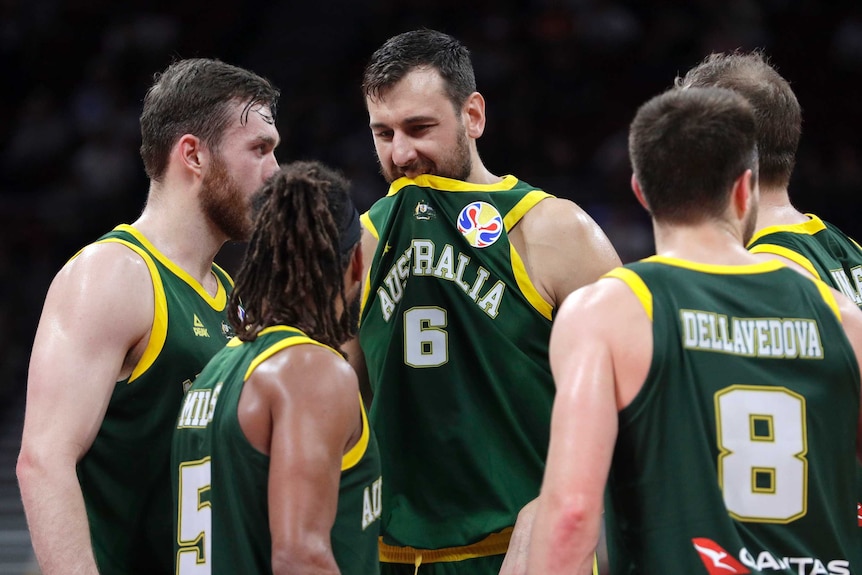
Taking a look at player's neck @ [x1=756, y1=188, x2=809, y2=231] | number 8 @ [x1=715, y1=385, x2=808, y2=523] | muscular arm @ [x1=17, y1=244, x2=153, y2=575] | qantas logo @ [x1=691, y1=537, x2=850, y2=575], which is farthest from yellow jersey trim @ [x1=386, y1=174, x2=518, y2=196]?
qantas logo @ [x1=691, y1=537, x2=850, y2=575]

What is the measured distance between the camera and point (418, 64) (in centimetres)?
357

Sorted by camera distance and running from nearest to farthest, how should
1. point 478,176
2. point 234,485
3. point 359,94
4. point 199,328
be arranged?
point 234,485 < point 199,328 < point 478,176 < point 359,94

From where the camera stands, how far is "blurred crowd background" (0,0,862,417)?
8.88 metres

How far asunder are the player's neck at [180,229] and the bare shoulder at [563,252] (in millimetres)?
1054


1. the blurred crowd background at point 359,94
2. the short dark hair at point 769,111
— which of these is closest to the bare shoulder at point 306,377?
the short dark hair at point 769,111

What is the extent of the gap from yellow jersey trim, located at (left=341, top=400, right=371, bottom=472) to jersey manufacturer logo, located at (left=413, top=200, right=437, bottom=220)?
108 cm

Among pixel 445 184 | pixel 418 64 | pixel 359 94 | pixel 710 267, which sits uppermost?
pixel 359 94

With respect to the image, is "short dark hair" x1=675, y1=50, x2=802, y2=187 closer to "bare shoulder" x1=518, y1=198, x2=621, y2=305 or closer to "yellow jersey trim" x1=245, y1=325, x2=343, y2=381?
"bare shoulder" x1=518, y1=198, x2=621, y2=305

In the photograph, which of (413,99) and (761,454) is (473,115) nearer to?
(413,99)

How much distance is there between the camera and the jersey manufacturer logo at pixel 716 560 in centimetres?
228

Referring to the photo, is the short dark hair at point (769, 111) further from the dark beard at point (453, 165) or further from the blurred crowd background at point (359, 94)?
the blurred crowd background at point (359, 94)

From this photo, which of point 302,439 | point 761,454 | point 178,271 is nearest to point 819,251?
point 761,454

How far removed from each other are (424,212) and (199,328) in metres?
0.83

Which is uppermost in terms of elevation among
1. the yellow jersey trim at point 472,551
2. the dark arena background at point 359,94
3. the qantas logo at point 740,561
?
the dark arena background at point 359,94
